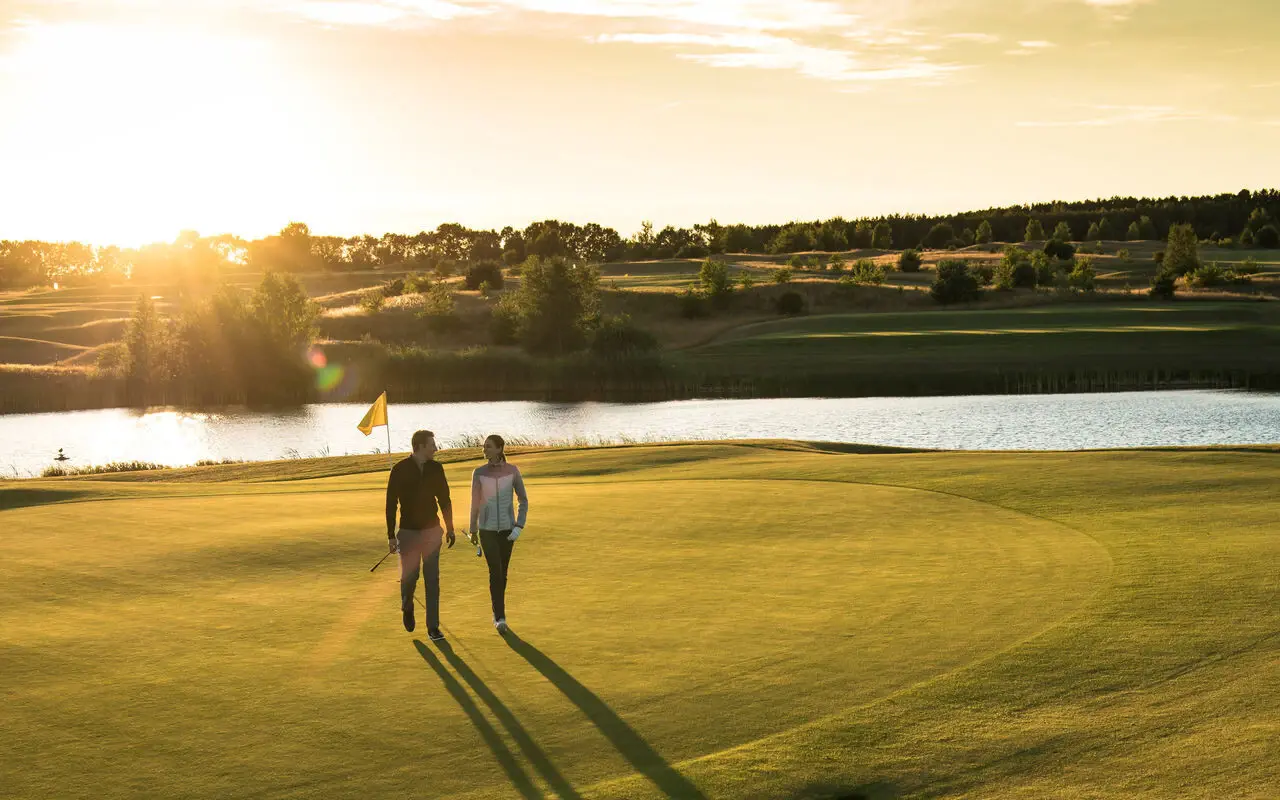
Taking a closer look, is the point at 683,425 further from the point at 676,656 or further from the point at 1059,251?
the point at 1059,251

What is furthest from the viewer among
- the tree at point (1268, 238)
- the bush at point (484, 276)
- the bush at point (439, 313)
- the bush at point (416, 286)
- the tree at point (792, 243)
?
the tree at point (792, 243)

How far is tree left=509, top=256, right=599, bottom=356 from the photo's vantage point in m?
104

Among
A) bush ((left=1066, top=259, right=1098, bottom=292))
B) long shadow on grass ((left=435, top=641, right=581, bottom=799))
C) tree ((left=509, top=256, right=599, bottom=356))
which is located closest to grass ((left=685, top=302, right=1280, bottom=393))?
bush ((left=1066, top=259, right=1098, bottom=292))

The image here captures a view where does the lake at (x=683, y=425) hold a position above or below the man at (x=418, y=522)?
below

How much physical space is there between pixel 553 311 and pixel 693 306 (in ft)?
69.4

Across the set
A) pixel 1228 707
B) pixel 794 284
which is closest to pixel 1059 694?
pixel 1228 707

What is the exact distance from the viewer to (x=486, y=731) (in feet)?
35.0

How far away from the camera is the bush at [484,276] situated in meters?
134

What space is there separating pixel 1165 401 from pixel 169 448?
177ft

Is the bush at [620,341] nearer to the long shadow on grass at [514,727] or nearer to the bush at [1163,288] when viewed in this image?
the bush at [1163,288]

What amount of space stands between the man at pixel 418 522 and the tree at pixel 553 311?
87.9 m

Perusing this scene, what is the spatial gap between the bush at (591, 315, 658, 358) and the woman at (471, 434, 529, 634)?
82.2m

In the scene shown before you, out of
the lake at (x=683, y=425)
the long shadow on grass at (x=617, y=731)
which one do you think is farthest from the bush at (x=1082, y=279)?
the long shadow on grass at (x=617, y=731)

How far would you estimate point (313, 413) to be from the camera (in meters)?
79.4
